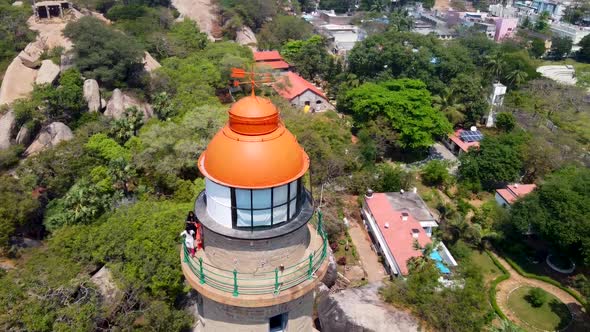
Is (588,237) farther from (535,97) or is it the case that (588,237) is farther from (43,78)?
(43,78)

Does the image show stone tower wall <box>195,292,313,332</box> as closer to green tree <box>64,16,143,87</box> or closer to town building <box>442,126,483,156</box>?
green tree <box>64,16,143,87</box>

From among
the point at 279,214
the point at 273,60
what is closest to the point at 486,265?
the point at 279,214

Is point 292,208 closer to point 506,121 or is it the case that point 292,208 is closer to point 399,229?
point 399,229

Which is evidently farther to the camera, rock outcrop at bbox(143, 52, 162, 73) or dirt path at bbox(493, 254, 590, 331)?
rock outcrop at bbox(143, 52, 162, 73)

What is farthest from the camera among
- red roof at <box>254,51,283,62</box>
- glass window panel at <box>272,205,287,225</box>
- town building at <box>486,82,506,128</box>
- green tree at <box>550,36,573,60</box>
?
green tree at <box>550,36,573,60</box>

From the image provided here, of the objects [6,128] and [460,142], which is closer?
[6,128]

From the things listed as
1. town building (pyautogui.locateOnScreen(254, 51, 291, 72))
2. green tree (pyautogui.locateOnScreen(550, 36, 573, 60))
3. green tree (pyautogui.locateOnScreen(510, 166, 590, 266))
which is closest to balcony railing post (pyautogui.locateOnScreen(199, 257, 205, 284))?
green tree (pyautogui.locateOnScreen(510, 166, 590, 266))

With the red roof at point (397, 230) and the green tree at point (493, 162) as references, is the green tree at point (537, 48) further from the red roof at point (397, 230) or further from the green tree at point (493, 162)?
the red roof at point (397, 230)
